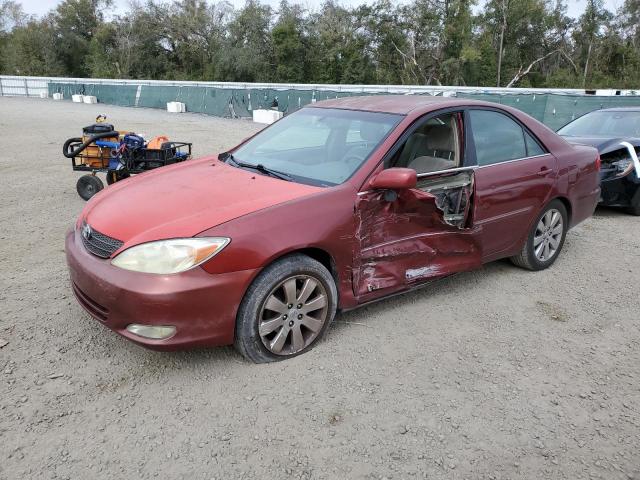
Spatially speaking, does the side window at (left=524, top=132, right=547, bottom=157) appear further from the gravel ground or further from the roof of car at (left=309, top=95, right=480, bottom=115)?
the gravel ground

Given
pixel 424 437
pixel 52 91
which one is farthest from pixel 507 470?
pixel 52 91

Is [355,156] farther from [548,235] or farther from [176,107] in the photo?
[176,107]

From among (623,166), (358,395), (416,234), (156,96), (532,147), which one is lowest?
(358,395)

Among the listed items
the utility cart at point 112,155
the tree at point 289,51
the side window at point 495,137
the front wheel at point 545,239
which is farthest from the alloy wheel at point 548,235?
the tree at point 289,51

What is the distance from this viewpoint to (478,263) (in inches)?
169

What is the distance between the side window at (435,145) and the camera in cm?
389

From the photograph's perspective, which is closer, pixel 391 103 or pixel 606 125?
pixel 391 103

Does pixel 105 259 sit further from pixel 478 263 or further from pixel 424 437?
pixel 478 263

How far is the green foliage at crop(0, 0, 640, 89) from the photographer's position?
1896 inches

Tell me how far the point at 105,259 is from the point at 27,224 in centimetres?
370

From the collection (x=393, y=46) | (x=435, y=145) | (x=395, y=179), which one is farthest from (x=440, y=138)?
(x=393, y=46)

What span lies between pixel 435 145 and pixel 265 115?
63.9ft

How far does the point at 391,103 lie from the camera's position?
4.16m

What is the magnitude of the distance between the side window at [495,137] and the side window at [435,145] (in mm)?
189
